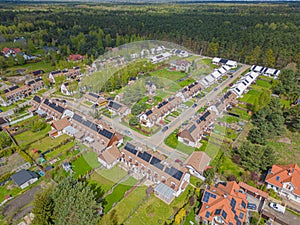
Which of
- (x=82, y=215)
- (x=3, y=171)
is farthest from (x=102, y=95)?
(x=82, y=215)

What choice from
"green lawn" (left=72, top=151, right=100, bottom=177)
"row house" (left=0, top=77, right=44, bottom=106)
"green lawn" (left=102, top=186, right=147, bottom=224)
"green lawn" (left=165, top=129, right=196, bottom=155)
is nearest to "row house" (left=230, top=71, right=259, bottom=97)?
"green lawn" (left=165, top=129, right=196, bottom=155)

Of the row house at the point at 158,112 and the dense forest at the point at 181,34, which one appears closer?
the row house at the point at 158,112

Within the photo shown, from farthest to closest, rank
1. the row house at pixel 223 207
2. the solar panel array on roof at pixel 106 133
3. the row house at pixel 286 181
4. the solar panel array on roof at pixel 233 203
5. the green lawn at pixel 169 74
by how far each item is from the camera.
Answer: the green lawn at pixel 169 74, the solar panel array on roof at pixel 106 133, the row house at pixel 286 181, the solar panel array on roof at pixel 233 203, the row house at pixel 223 207

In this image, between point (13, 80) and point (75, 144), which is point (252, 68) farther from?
point (13, 80)

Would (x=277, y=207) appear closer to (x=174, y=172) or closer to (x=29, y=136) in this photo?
(x=174, y=172)

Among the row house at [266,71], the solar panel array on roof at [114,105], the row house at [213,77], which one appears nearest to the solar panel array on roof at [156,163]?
the solar panel array on roof at [114,105]

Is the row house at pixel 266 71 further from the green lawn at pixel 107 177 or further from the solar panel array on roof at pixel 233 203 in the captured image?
the green lawn at pixel 107 177
